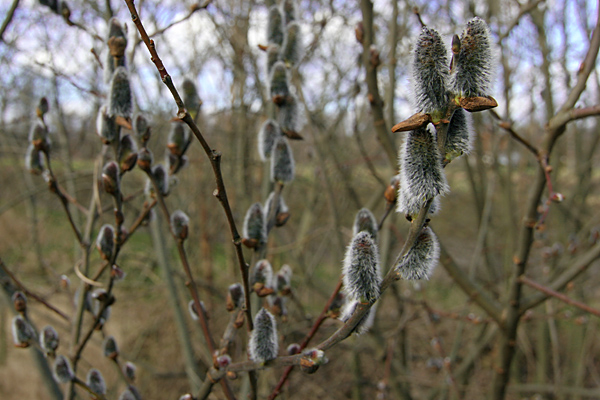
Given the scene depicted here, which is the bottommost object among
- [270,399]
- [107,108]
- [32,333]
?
[270,399]

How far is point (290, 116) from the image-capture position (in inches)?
52.3

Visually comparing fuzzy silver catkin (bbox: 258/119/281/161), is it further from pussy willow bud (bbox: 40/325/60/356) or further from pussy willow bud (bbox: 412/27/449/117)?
pussy willow bud (bbox: 40/325/60/356)

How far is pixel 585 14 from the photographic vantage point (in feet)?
12.4

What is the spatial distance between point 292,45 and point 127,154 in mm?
652

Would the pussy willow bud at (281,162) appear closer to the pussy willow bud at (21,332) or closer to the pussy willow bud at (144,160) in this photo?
the pussy willow bud at (144,160)

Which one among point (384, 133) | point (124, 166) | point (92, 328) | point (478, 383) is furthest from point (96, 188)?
point (478, 383)

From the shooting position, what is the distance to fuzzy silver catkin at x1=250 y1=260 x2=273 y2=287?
3.64ft

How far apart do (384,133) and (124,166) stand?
42.5 inches

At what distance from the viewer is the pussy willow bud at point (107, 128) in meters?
1.16

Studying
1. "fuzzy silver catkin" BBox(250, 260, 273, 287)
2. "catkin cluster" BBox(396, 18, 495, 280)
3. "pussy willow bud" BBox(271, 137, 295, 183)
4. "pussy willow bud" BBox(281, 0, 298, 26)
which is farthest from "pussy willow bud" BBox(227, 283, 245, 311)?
"pussy willow bud" BBox(281, 0, 298, 26)

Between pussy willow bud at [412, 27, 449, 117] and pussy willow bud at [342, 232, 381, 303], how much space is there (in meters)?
0.26

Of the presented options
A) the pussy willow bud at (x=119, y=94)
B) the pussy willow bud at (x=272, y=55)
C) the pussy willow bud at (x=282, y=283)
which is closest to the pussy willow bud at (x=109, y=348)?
the pussy willow bud at (x=282, y=283)

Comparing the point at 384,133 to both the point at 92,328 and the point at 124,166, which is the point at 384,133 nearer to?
the point at 124,166

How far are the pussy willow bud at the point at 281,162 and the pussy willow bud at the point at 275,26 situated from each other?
1.31 ft
